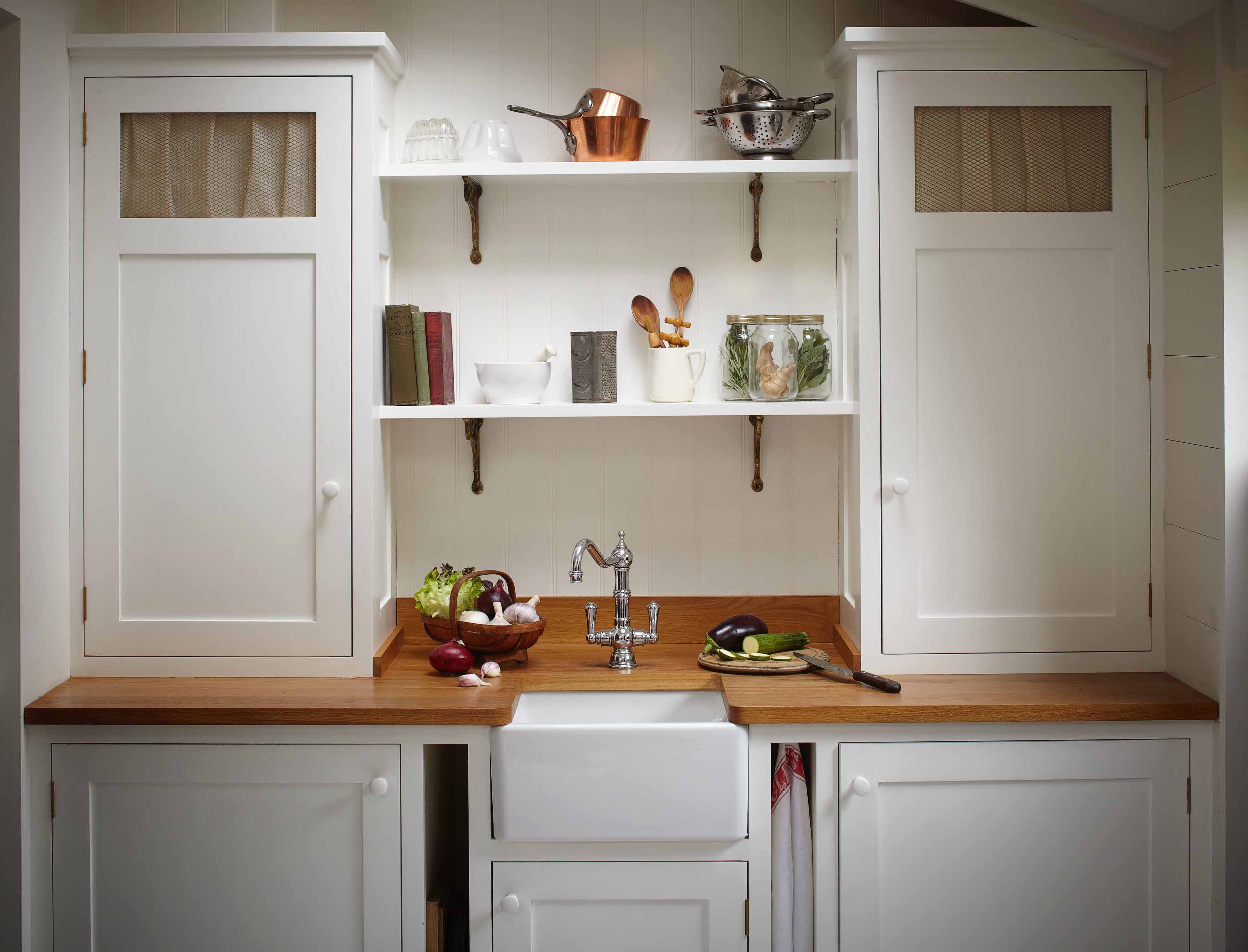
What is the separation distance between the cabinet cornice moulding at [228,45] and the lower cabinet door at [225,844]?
138 centimetres

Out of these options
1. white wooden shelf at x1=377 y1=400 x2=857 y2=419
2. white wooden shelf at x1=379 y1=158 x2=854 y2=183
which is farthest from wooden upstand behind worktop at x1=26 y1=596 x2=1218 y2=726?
white wooden shelf at x1=379 y1=158 x2=854 y2=183

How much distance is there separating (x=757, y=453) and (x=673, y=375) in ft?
0.98

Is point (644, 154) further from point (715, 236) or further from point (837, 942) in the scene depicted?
point (837, 942)

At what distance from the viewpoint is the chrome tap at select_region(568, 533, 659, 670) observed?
218 cm

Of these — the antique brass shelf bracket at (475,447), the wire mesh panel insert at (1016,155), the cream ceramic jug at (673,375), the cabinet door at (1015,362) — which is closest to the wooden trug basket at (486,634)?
the antique brass shelf bracket at (475,447)

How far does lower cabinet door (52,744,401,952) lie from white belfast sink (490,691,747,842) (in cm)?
30

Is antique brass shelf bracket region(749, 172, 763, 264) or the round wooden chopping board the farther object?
antique brass shelf bracket region(749, 172, 763, 264)

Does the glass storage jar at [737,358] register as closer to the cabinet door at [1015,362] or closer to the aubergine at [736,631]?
the cabinet door at [1015,362]

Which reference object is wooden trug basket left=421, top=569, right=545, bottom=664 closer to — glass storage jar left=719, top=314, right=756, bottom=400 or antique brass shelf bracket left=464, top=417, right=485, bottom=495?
antique brass shelf bracket left=464, top=417, right=485, bottom=495

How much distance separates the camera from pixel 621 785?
73.5 inches

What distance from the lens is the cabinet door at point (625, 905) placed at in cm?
189

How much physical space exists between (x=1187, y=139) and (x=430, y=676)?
1867 millimetres

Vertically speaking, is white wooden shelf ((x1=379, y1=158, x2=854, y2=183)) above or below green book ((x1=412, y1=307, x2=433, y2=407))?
above

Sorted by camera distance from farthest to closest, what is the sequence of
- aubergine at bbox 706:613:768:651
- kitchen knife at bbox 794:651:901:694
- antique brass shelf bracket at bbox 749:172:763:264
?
antique brass shelf bracket at bbox 749:172:763:264 → aubergine at bbox 706:613:768:651 → kitchen knife at bbox 794:651:901:694
